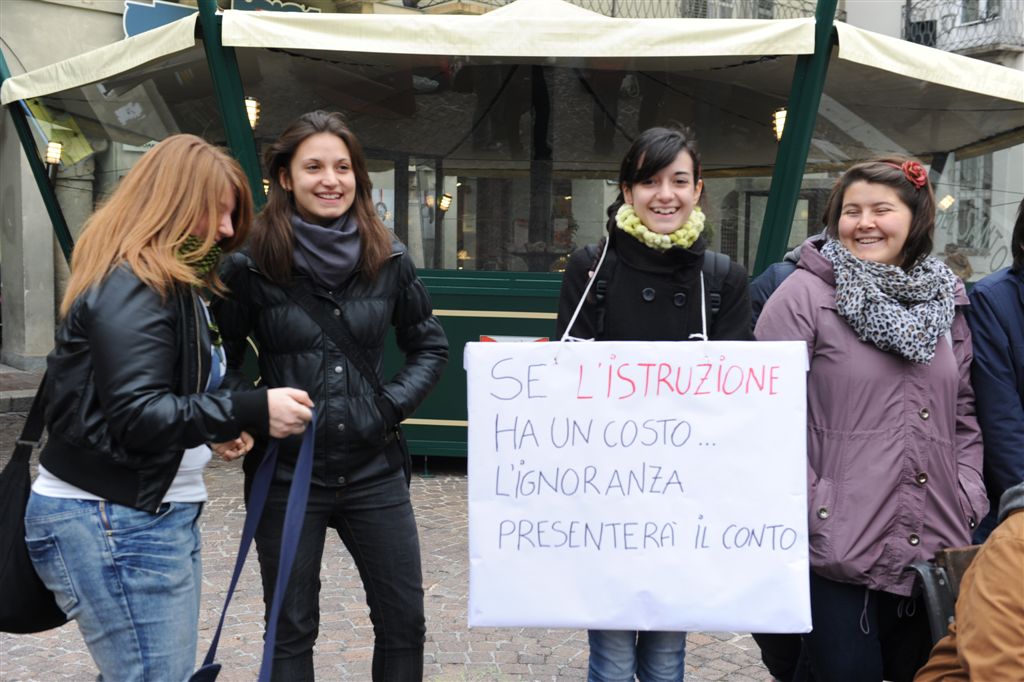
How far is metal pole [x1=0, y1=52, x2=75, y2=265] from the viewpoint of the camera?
8.02 metres

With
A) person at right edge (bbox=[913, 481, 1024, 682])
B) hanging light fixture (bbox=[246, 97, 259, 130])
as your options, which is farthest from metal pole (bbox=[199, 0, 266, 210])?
person at right edge (bbox=[913, 481, 1024, 682])

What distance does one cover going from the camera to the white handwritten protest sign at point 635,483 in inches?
97.0

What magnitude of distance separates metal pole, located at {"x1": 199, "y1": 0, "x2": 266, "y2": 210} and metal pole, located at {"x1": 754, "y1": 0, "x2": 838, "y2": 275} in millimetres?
3392

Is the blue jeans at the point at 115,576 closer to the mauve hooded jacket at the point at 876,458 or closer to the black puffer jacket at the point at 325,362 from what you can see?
the black puffer jacket at the point at 325,362

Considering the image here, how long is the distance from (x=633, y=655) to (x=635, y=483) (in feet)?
1.56

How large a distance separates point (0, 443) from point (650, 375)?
7763 millimetres

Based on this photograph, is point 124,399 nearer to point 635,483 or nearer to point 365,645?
point 635,483

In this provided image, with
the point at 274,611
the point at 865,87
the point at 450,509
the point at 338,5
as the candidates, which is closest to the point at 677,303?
the point at 274,611

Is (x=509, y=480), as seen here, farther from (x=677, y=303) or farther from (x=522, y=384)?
(x=677, y=303)

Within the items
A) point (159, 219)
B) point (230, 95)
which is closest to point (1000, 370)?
point (159, 219)

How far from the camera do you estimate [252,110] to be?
676 cm

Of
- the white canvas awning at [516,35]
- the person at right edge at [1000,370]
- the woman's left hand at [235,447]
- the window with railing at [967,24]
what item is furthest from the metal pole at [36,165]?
the window with railing at [967,24]

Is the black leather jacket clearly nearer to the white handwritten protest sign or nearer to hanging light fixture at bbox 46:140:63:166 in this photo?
the white handwritten protest sign

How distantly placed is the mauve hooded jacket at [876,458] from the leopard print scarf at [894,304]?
5 cm
